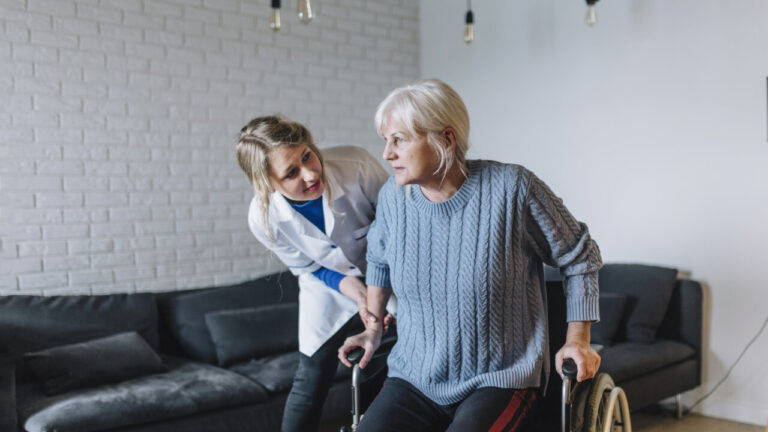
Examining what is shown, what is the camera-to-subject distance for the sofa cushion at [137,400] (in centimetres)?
241

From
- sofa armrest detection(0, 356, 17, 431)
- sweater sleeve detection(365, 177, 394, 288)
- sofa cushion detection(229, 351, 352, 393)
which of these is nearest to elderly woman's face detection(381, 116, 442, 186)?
sweater sleeve detection(365, 177, 394, 288)

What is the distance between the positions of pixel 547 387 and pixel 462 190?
0.59 meters

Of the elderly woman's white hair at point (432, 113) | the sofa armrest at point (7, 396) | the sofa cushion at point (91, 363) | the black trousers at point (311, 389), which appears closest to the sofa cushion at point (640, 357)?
the black trousers at point (311, 389)

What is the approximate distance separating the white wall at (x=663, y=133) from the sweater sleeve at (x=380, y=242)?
2122 mm

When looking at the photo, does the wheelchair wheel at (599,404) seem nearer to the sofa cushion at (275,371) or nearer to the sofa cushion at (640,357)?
the sofa cushion at (640,357)

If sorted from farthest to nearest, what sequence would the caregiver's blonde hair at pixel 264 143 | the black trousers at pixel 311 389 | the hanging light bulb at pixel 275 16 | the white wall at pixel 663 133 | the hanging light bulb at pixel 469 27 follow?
the hanging light bulb at pixel 469 27 → the white wall at pixel 663 133 → the hanging light bulb at pixel 275 16 → the black trousers at pixel 311 389 → the caregiver's blonde hair at pixel 264 143

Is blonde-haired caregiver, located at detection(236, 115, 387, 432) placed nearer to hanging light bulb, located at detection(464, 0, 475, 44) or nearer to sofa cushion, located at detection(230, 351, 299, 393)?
sofa cushion, located at detection(230, 351, 299, 393)

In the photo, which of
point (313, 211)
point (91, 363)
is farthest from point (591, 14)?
point (91, 363)

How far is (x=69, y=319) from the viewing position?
3010mm

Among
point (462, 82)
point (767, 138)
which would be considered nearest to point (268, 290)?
point (462, 82)

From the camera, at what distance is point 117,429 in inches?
98.3

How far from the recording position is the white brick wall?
10.2 feet

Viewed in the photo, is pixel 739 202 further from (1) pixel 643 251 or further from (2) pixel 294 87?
(2) pixel 294 87

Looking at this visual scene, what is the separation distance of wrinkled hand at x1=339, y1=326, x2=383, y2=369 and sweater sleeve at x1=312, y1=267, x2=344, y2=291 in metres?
0.28
